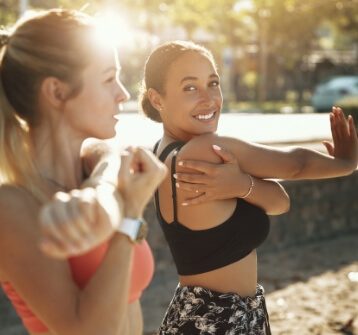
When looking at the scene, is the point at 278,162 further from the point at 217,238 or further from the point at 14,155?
the point at 14,155

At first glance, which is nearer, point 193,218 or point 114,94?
point 114,94

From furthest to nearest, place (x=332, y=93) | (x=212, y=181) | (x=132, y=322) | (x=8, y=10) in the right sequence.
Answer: (x=332, y=93) → (x=8, y=10) → (x=212, y=181) → (x=132, y=322)

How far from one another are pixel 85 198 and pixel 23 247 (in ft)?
1.20

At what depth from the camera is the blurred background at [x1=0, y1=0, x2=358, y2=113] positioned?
33.9 m

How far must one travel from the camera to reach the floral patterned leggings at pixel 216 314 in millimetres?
2576

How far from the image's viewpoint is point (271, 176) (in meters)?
2.62

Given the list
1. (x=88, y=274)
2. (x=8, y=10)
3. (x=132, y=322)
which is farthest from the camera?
(x=8, y=10)

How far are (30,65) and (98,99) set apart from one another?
0.20m

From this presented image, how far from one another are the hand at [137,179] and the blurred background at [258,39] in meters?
27.5

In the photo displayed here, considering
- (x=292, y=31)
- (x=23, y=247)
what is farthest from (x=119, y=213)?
(x=292, y=31)

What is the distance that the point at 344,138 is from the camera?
2670mm

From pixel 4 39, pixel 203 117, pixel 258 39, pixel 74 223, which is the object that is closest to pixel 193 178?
pixel 203 117

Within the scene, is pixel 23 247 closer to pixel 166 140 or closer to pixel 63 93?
pixel 63 93

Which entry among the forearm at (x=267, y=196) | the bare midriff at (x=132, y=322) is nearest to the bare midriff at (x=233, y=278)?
the forearm at (x=267, y=196)
